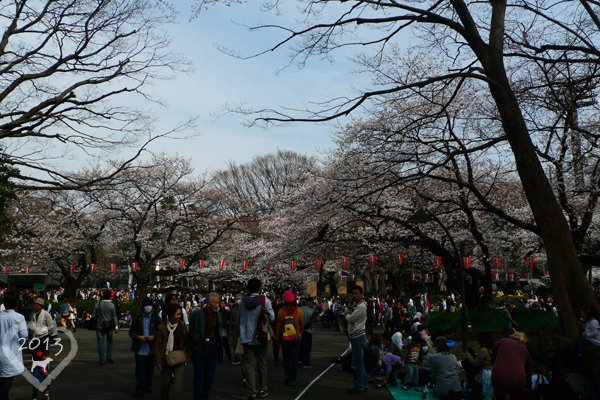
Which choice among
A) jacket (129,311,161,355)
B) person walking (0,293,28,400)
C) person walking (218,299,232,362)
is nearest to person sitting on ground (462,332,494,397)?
jacket (129,311,161,355)

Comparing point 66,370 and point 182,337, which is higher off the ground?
point 182,337

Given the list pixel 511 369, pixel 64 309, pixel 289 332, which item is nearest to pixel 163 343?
pixel 289 332

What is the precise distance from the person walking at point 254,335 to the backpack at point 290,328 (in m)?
1.07

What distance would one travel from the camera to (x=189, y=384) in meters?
11.1

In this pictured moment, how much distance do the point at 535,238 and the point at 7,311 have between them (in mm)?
27417

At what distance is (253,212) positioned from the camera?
48.3 meters

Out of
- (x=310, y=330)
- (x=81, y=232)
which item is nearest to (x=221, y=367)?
(x=310, y=330)

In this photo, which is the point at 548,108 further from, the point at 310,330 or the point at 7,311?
the point at 7,311

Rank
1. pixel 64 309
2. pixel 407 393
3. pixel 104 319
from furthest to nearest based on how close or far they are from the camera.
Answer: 1. pixel 64 309
2. pixel 104 319
3. pixel 407 393

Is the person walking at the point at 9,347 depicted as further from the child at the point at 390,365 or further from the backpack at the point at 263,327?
the child at the point at 390,365

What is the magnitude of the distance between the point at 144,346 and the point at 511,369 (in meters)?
5.76

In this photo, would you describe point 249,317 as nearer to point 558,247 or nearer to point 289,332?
point 289,332

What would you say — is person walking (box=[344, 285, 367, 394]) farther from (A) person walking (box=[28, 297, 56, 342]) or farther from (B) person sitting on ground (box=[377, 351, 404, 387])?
(A) person walking (box=[28, 297, 56, 342])

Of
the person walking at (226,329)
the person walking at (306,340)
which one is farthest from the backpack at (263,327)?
the person walking at (226,329)
